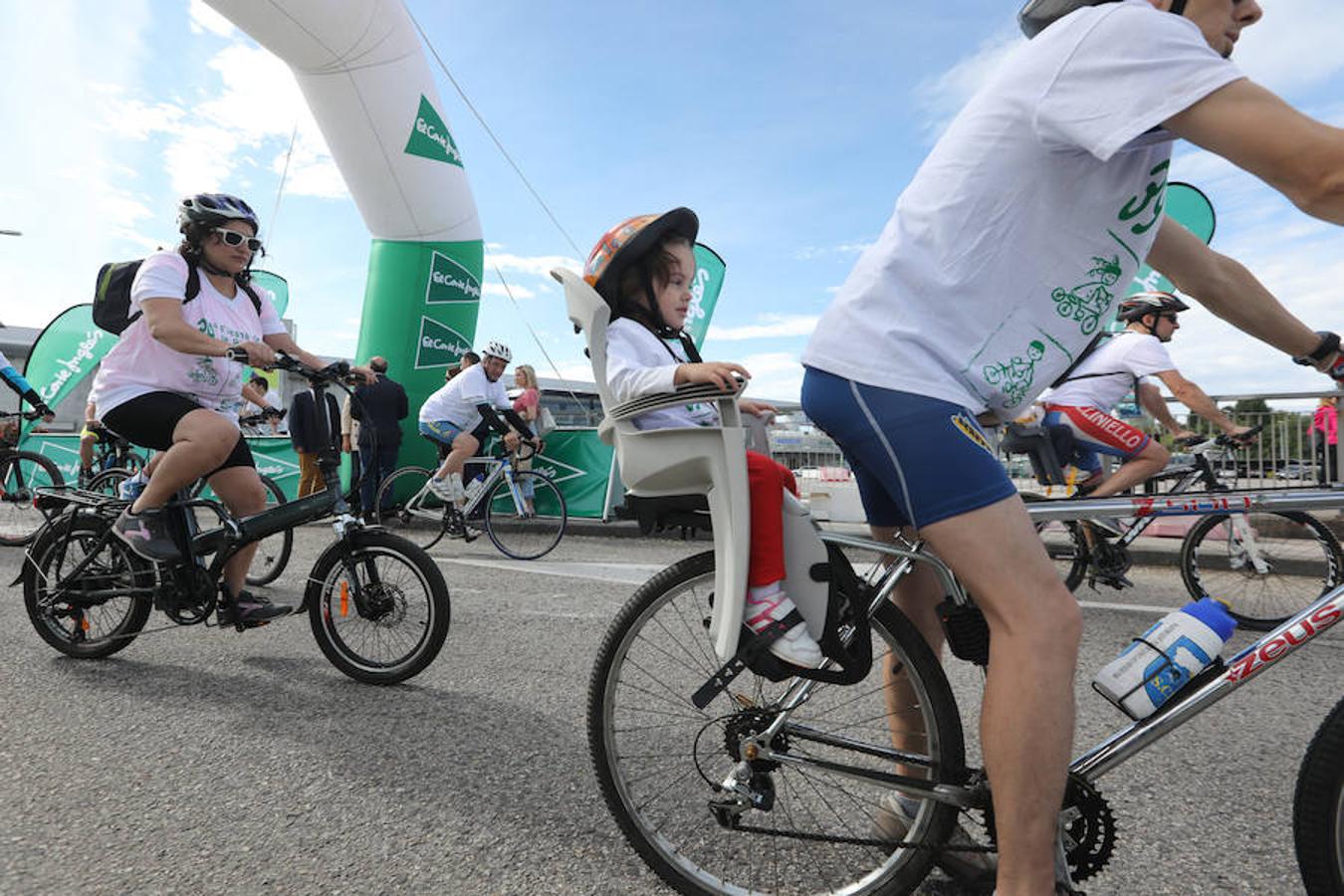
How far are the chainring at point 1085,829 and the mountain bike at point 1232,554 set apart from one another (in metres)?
3.14

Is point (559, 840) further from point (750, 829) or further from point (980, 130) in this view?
point (980, 130)

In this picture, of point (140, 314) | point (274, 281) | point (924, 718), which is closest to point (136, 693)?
point (140, 314)

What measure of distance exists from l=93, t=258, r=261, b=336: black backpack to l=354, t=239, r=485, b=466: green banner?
7286 millimetres

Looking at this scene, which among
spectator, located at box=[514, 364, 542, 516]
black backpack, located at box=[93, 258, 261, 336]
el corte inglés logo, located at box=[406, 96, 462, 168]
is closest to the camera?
black backpack, located at box=[93, 258, 261, 336]

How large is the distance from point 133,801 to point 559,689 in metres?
1.45

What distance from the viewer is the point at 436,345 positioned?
1109 centimetres

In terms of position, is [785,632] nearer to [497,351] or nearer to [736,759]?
[736,759]

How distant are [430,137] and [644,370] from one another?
10329mm

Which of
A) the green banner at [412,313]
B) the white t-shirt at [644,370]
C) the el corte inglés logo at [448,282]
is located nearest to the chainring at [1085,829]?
the white t-shirt at [644,370]

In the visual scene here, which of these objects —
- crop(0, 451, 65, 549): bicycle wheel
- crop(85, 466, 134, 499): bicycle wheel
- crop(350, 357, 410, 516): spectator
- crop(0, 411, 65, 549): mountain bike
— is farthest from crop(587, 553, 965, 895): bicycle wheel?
crop(0, 451, 65, 549): bicycle wheel

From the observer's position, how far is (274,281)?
44.4 ft

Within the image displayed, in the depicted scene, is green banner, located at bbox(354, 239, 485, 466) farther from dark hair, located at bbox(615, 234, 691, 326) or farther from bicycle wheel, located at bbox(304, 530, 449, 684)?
dark hair, located at bbox(615, 234, 691, 326)

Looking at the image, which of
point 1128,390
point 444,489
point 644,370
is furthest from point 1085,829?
point 444,489

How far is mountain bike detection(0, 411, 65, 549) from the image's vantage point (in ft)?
24.1
